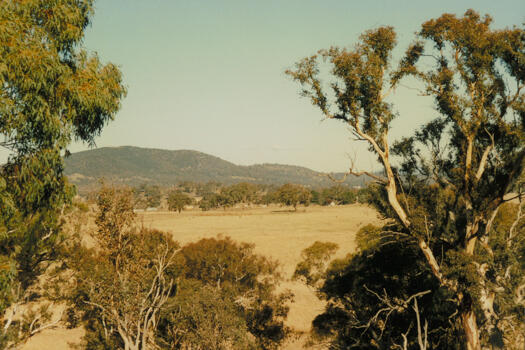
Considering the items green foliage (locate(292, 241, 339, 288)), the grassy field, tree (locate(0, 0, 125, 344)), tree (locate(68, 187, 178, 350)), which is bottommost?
the grassy field

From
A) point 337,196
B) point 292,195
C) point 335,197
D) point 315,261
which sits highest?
point 292,195

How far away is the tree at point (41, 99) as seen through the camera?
7012 millimetres

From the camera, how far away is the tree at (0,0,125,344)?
7.01 meters

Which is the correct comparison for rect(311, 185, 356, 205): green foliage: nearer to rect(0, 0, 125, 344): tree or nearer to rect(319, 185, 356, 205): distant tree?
rect(319, 185, 356, 205): distant tree

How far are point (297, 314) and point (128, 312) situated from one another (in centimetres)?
1527

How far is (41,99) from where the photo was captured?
7.39 metres

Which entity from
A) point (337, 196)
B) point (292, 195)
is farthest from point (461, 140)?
point (337, 196)

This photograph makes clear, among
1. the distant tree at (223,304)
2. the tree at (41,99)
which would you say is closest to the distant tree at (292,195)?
the distant tree at (223,304)

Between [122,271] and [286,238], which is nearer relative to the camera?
[122,271]

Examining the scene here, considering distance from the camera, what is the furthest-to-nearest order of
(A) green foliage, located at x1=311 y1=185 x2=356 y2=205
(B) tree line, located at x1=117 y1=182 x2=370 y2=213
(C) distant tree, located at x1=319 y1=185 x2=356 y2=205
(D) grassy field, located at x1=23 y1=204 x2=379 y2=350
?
(A) green foliage, located at x1=311 y1=185 x2=356 y2=205 → (C) distant tree, located at x1=319 y1=185 x2=356 y2=205 → (B) tree line, located at x1=117 y1=182 x2=370 y2=213 → (D) grassy field, located at x1=23 y1=204 x2=379 y2=350

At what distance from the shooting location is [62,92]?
26.5ft

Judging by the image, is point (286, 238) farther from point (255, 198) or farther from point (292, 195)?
point (255, 198)

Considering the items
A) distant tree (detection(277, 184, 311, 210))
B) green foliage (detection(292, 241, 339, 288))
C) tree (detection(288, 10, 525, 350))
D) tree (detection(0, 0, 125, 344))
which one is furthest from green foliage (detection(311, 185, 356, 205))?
tree (detection(0, 0, 125, 344))

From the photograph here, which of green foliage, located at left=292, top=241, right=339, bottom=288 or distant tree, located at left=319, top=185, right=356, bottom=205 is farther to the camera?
distant tree, located at left=319, top=185, right=356, bottom=205
